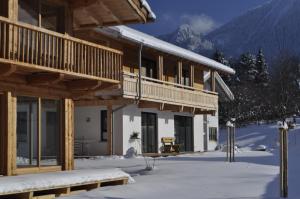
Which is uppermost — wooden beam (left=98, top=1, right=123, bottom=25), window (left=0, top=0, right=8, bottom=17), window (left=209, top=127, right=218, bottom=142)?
wooden beam (left=98, top=1, right=123, bottom=25)

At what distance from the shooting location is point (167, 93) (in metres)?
30.9

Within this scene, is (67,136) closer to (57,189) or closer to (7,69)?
(57,189)

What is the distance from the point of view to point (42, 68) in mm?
14156

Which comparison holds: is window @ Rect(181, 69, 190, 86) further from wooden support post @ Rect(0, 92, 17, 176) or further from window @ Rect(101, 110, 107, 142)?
wooden support post @ Rect(0, 92, 17, 176)

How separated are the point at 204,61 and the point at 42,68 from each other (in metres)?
22.8

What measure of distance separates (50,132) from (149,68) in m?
17.0

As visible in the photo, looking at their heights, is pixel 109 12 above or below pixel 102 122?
above

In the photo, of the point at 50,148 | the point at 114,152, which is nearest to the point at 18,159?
the point at 50,148

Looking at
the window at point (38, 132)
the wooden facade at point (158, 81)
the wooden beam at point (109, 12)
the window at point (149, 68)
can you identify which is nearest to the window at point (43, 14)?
the wooden beam at point (109, 12)

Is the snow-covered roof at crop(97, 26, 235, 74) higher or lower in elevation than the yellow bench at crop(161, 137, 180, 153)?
higher

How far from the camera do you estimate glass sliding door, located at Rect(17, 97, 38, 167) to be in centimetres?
1496

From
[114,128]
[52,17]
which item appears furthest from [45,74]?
[114,128]

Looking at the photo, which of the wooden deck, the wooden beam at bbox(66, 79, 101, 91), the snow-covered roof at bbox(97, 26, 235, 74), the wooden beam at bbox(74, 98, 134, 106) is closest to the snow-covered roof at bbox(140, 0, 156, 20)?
the wooden beam at bbox(66, 79, 101, 91)

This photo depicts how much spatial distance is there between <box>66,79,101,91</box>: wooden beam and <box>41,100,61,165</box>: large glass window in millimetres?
630
